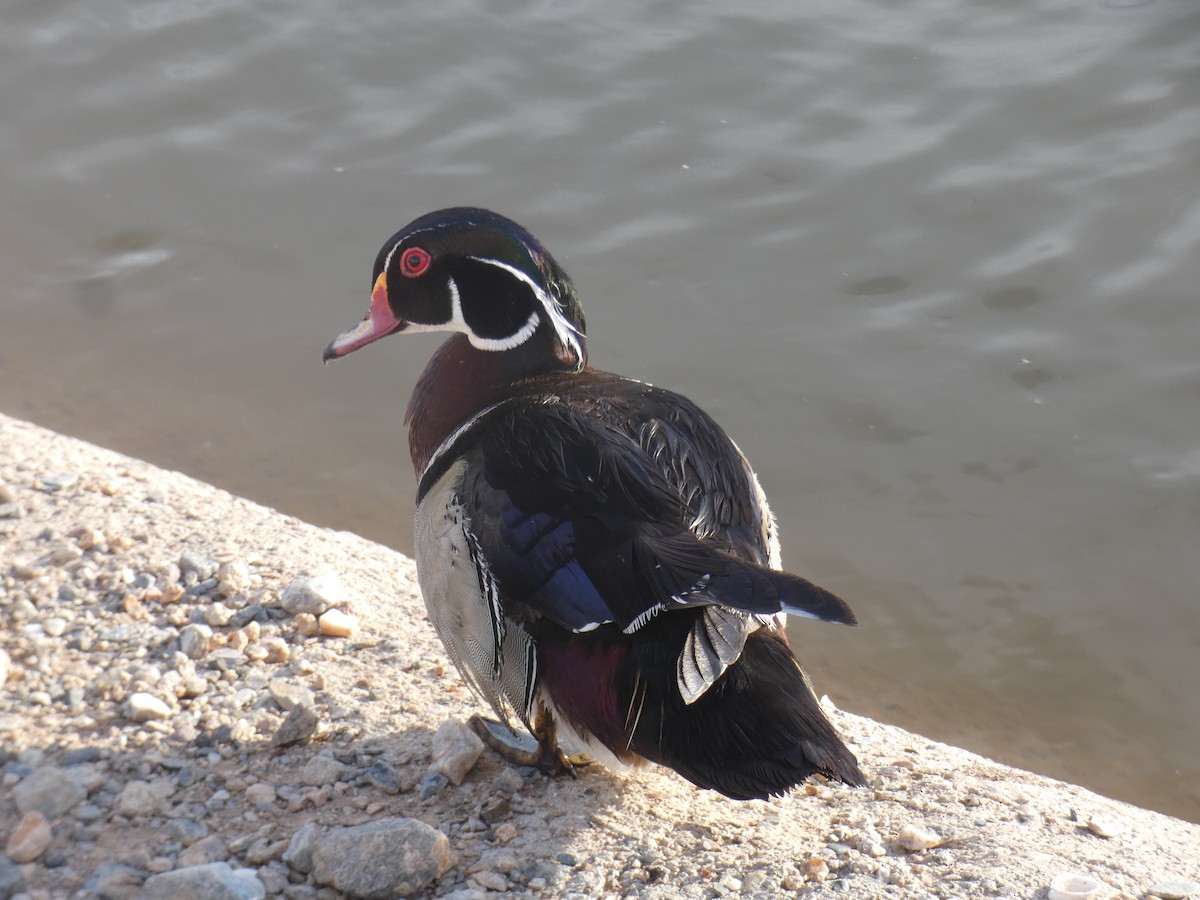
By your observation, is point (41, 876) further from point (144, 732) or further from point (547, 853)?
point (547, 853)

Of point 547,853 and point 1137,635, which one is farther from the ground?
point 547,853

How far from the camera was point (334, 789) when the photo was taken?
2.98 metres

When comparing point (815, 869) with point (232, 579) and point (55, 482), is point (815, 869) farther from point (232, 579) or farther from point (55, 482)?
point (55, 482)

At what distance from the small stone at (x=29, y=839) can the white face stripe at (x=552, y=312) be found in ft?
5.22

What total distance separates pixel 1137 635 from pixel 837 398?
64.4 inches

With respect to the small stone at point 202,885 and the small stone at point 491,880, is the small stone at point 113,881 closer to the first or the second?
the small stone at point 202,885

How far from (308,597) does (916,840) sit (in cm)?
168

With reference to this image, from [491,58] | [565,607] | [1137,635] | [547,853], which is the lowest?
[1137,635]

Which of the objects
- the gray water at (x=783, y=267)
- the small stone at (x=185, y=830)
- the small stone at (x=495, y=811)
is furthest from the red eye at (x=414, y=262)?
the gray water at (x=783, y=267)

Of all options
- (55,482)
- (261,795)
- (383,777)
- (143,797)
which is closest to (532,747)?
(383,777)

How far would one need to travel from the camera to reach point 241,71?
845 centimetres

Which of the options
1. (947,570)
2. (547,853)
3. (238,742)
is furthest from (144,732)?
(947,570)

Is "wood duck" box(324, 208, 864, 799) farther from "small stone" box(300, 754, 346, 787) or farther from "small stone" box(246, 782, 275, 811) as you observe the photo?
"small stone" box(246, 782, 275, 811)

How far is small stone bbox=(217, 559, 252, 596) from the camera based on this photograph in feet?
12.1
